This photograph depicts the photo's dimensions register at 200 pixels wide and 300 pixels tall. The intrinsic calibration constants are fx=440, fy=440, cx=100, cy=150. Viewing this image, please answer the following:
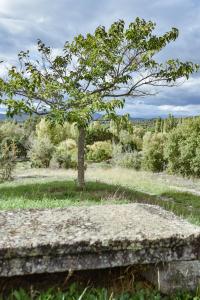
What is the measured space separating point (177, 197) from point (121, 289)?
47.0ft

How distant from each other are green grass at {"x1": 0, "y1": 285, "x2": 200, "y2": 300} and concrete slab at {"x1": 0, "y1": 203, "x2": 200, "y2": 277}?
202 millimetres

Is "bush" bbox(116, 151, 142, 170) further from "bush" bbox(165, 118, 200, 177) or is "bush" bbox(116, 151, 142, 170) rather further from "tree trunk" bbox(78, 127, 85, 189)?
"tree trunk" bbox(78, 127, 85, 189)

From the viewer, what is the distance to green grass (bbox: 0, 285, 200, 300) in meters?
3.72

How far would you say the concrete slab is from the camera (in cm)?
377

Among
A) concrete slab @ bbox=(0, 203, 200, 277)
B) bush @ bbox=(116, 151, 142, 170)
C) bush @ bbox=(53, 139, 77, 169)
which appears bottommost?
bush @ bbox=(116, 151, 142, 170)

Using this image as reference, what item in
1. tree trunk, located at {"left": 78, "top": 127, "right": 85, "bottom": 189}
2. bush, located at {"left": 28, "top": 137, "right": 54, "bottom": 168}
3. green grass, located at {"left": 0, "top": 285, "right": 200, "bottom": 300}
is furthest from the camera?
bush, located at {"left": 28, "top": 137, "right": 54, "bottom": 168}

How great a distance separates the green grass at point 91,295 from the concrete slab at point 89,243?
20 cm

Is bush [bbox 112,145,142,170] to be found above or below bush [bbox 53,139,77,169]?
below

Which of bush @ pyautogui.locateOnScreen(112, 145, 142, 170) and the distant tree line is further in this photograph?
bush @ pyautogui.locateOnScreen(112, 145, 142, 170)

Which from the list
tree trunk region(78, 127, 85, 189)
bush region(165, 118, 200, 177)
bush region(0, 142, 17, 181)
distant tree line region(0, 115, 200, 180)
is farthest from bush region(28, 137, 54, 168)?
tree trunk region(78, 127, 85, 189)

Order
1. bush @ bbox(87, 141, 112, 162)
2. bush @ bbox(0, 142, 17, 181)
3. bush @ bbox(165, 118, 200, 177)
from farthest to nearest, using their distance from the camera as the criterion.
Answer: bush @ bbox(87, 141, 112, 162) → bush @ bbox(165, 118, 200, 177) → bush @ bbox(0, 142, 17, 181)

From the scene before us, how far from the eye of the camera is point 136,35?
695 inches

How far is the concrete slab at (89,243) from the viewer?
12.4 feet

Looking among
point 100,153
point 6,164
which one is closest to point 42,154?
point 100,153
